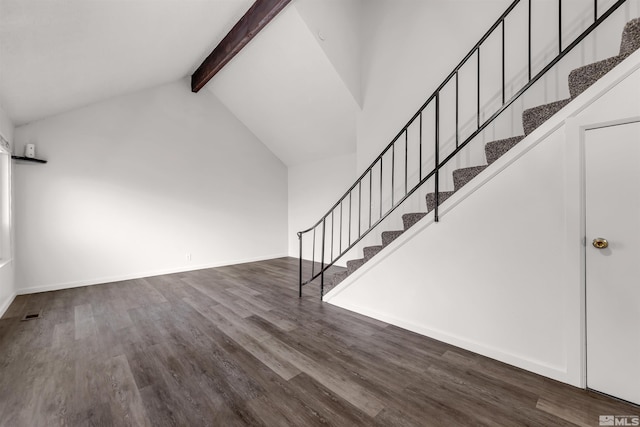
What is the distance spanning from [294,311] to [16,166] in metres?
4.42

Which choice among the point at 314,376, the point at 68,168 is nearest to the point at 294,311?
the point at 314,376

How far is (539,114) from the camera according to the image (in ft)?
6.68

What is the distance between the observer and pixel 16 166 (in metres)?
3.78

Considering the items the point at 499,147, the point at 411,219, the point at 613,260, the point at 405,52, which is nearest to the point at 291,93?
the point at 405,52

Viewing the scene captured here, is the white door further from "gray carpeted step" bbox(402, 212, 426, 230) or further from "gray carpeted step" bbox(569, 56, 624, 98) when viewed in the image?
"gray carpeted step" bbox(402, 212, 426, 230)

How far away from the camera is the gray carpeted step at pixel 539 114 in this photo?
1912 millimetres

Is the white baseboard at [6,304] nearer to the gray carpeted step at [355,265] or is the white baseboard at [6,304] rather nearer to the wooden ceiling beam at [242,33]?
the gray carpeted step at [355,265]

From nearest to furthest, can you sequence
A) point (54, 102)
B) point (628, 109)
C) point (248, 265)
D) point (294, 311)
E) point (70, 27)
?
1. point (628, 109)
2. point (70, 27)
3. point (294, 311)
4. point (54, 102)
5. point (248, 265)

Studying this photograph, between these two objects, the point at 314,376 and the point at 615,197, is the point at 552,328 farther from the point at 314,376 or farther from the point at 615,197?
the point at 314,376

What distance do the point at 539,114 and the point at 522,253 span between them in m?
1.06

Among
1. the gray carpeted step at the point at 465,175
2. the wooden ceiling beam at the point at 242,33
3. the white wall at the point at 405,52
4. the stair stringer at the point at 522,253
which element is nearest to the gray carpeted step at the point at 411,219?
the stair stringer at the point at 522,253

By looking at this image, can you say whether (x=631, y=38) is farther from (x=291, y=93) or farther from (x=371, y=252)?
(x=291, y=93)

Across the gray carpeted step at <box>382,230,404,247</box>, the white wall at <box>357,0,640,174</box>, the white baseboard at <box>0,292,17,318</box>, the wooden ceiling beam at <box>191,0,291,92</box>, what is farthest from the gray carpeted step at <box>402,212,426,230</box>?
the white baseboard at <box>0,292,17,318</box>

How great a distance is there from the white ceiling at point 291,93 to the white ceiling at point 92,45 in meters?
0.59
